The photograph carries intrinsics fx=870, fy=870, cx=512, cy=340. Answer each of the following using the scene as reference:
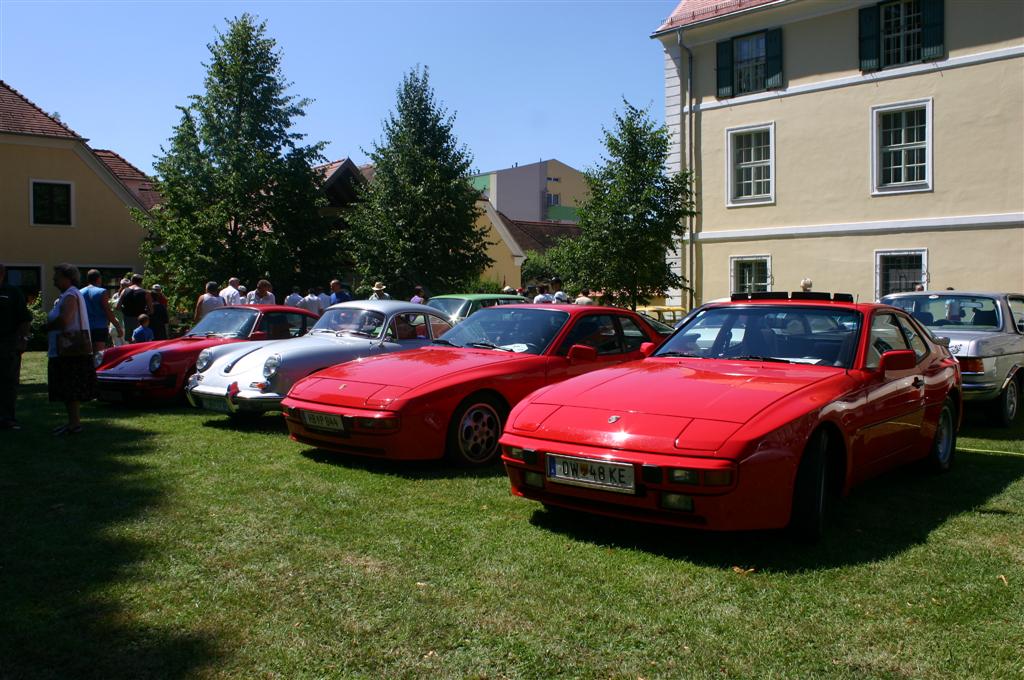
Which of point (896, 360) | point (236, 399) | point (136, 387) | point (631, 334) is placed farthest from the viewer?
point (136, 387)

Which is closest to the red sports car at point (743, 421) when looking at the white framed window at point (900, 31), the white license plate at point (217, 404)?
the white license plate at point (217, 404)

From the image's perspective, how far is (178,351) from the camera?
425 inches

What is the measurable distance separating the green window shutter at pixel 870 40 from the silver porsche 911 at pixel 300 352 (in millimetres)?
14864

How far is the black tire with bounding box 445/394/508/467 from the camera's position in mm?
7027

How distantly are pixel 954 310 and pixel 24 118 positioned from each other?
30046 mm

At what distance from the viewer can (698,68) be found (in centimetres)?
2352

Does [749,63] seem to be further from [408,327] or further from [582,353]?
[582,353]

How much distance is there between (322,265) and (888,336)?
23.1 meters

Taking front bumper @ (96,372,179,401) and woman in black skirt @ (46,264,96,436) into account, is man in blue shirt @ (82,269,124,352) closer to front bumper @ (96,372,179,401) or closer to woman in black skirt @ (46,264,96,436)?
front bumper @ (96,372,179,401)

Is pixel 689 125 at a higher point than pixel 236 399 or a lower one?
higher

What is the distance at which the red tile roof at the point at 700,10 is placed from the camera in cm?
2212

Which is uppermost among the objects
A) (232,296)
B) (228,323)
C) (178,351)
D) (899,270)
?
(899,270)

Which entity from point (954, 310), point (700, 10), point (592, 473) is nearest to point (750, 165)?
point (700, 10)

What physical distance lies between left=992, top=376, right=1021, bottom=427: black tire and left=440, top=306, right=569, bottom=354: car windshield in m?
4.92
